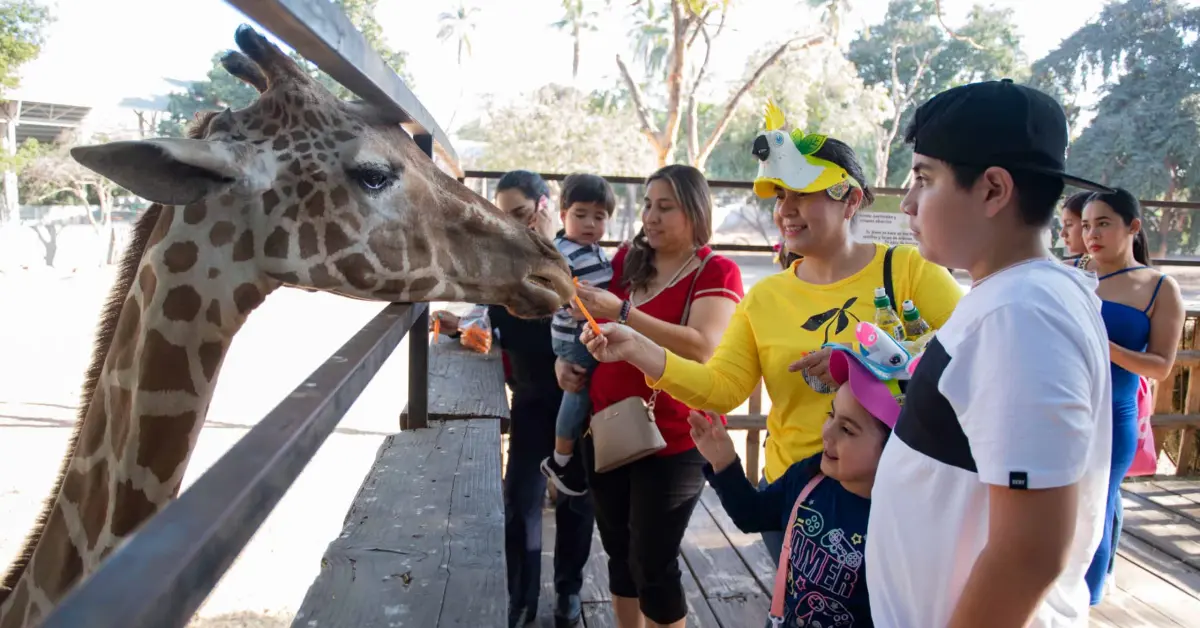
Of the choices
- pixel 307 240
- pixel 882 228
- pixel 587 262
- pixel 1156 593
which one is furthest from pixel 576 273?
pixel 1156 593

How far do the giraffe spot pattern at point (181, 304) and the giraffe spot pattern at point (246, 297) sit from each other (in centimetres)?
7

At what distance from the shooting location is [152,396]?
65.1 inches

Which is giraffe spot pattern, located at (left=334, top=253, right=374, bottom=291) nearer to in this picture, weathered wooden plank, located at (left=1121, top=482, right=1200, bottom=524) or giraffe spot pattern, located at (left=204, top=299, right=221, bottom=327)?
giraffe spot pattern, located at (left=204, top=299, right=221, bottom=327)

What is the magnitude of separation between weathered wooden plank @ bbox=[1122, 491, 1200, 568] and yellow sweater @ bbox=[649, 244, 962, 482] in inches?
136

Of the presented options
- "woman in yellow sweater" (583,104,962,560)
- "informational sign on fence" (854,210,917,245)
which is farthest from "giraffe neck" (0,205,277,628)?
"informational sign on fence" (854,210,917,245)

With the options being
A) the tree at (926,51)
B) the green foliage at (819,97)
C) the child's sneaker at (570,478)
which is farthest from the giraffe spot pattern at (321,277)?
the tree at (926,51)

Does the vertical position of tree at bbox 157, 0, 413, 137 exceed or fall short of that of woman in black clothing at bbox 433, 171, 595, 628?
it exceeds it

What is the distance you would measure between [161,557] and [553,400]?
9.76ft

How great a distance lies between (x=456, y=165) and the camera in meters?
3.39

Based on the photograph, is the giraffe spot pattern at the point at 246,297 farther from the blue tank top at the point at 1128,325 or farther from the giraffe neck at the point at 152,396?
the blue tank top at the point at 1128,325

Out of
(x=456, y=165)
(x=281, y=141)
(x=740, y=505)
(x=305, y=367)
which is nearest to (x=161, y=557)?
(x=281, y=141)

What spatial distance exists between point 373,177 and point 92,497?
3.07 feet

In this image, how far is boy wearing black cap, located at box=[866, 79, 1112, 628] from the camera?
1.03 m

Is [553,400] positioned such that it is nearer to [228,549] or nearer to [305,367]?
[228,549]
